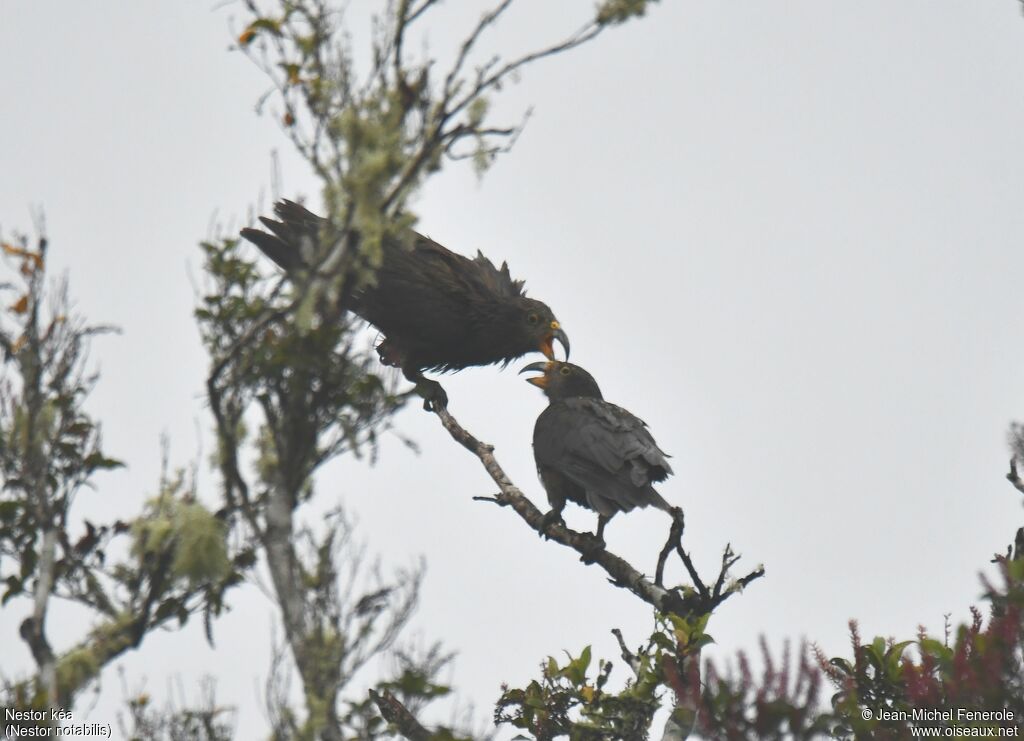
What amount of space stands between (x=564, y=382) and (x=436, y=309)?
117cm

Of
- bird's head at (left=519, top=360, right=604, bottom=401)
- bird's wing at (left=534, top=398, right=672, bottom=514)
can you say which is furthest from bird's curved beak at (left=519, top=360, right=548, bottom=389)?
bird's wing at (left=534, top=398, right=672, bottom=514)

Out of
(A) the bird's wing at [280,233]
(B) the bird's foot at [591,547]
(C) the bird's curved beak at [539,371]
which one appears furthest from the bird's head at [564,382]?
(A) the bird's wing at [280,233]

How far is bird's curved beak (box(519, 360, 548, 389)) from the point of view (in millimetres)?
8906

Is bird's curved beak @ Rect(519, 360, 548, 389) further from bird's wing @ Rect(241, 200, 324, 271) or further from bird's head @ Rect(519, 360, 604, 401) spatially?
bird's wing @ Rect(241, 200, 324, 271)

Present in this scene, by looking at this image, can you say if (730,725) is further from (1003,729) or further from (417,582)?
(417,582)

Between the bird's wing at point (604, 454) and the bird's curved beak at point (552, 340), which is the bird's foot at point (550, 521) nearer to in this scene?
the bird's wing at point (604, 454)

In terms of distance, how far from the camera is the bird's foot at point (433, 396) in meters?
8.26

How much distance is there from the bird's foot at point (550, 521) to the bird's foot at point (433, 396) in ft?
4.35

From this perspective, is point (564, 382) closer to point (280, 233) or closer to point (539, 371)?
point (539, 371)

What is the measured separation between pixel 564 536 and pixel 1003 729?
9.99ft

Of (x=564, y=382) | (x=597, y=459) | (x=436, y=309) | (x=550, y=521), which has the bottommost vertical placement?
(x=550, y=521)

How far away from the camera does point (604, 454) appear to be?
7.08 meters

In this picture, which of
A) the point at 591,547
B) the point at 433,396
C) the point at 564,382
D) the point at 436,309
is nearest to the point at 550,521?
the point at 591,547

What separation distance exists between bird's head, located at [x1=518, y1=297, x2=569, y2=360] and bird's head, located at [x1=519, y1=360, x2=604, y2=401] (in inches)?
24.3
